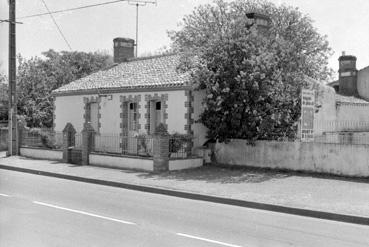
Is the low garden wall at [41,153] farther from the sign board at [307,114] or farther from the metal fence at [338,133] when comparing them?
the metal fence at [338,133]

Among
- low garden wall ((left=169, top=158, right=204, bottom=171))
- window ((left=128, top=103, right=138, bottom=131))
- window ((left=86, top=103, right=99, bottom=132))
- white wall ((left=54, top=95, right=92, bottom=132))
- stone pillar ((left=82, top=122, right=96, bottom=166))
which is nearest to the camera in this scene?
low garden wall ((left=169, top=158, right=204, bottom=171))

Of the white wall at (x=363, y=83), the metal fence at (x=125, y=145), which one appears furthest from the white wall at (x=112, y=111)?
the white wall at (x=363, y=83)

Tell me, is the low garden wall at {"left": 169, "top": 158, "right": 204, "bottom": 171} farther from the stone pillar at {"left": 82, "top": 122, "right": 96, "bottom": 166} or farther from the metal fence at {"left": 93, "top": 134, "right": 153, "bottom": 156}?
the stone pillar at {"left": 82, "top": 122, "right": 96, "bottom": 166}

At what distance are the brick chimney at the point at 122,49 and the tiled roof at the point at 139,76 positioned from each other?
220 cm

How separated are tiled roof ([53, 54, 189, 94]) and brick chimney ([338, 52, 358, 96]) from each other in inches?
673

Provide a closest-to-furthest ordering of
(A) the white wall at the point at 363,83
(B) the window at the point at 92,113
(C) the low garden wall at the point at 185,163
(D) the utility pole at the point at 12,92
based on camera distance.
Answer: (C) the low garden wall at the point at 185,163 → (D) the utility pole at the point at 12,92 → (B) the window at the point at 92,113 → (A) the white wall at the point at 363,83

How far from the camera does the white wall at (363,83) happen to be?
35875 mm

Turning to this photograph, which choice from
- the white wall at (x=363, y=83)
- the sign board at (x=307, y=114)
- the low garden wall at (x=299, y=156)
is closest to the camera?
the low garden wall at (x=299, y=156)

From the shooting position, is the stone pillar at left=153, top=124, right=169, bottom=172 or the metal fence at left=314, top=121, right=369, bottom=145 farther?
the metal fence at left=314, top=121, right=369, bottom=145

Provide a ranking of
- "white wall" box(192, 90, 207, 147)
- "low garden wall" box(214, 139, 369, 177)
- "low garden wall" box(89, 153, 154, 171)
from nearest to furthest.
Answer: "low garden wall" box(214, 139, 369, 177) < "low garden wall" box(89, 153, 154, 171) < "white wall" box(192, 90, 207, 147)

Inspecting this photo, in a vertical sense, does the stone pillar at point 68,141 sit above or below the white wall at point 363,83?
below

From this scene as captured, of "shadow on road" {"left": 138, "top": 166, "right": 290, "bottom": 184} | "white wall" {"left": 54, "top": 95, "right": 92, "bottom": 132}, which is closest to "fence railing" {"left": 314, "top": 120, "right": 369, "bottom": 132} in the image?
"shadow on road" {"left": 138, "top": 166, "right": 290, "bottom": 184}

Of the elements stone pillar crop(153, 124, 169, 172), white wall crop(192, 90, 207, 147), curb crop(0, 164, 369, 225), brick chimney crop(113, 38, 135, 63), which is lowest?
→ curb crop(0, 164, 369, 225)

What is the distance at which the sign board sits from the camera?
1708 cm
